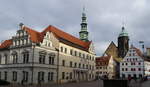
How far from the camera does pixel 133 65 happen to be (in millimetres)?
85000

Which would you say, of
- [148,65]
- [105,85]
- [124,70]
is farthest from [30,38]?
[148,65]

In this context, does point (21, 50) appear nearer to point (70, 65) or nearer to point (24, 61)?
point (24, 61)

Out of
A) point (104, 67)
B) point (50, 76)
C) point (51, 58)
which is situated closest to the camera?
point (50, 76)

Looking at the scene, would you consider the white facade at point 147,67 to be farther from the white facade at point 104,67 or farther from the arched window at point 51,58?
the arched window at point 51,58

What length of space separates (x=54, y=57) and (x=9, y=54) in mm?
10752

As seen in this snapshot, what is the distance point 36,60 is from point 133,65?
53.8m

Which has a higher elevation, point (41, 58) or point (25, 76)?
point (41, 58)

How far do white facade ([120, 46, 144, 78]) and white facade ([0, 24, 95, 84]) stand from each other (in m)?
37.9

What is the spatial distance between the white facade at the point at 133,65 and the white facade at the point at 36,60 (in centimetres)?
3793

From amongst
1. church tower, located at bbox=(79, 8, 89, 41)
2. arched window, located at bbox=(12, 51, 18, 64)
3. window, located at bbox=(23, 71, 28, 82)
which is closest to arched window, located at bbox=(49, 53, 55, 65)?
window, located at bbox=(23, 71, 28, 82)

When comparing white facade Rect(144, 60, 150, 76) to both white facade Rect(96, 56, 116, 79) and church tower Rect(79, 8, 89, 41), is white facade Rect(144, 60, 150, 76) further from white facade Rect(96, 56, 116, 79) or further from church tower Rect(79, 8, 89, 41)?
church tower Rect(79, 8, 89, 41)

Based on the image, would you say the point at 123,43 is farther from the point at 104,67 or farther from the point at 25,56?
the point at 25,56

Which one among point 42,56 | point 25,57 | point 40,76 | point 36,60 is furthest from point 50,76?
point 25,57

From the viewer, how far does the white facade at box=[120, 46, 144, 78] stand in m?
83.2
